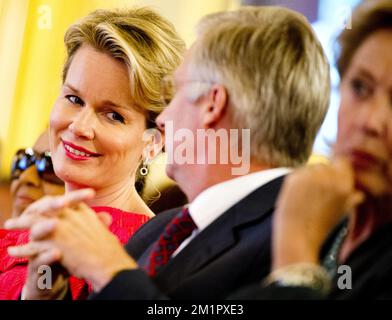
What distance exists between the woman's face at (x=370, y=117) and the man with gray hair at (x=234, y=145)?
136mm

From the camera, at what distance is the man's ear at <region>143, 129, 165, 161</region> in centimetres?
180

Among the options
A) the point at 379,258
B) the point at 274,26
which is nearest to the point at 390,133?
the point at 379,258

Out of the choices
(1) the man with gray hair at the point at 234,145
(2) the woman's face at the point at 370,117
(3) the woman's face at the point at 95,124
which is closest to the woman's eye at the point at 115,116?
(3) the woman's face at the point at 95,124

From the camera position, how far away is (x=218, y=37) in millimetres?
1262

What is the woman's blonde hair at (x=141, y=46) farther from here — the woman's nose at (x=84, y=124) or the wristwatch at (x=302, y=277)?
the wristwatch at (x=302, y=277)

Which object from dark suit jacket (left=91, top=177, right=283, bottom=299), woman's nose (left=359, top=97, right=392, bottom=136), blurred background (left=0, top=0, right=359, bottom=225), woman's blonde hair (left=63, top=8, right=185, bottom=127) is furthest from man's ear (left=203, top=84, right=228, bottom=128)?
blurred background (left=0, top=0, right=359, bottom=225)

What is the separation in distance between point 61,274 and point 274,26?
1.68ft

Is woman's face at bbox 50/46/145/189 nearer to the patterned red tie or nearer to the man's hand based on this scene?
the patterned red tie

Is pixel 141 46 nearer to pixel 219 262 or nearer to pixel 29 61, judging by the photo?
pixel 219 262

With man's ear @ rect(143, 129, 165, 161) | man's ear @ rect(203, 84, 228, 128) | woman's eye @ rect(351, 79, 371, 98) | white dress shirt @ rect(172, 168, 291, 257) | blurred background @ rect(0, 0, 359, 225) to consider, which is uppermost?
blurred background @ rect(0, 0, 359, 225)

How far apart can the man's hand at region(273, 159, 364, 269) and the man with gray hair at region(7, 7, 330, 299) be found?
0.49 feet

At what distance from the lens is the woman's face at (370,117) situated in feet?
3.46

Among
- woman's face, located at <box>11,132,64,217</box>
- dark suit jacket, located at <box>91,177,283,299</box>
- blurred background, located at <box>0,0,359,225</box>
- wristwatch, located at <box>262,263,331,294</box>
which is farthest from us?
blurred background, located at <box>0,0,359,225</box>

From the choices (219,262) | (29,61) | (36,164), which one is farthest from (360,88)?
(29,61)
